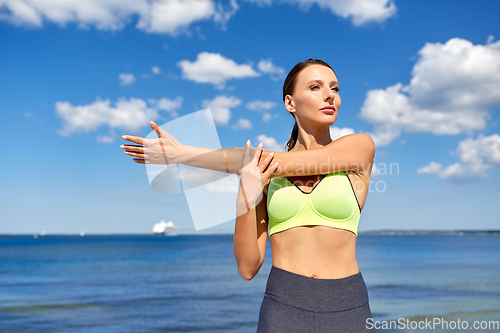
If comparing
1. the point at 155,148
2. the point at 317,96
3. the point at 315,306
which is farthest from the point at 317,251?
the point at 155,148

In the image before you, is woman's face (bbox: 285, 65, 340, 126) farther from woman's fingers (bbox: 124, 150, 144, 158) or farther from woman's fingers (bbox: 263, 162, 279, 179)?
woman's fingers (bbox: 124, 150, 144, 158)

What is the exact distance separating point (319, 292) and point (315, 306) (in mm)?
76

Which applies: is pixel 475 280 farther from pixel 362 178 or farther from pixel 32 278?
pixel 32 278

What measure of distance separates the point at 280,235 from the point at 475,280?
22.3m

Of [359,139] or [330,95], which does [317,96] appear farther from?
[359,139]

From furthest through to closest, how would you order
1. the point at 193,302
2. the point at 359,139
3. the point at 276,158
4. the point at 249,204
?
the point at 193,302 < the point at 359,139 < the point at 276,158 < the point at 249,204

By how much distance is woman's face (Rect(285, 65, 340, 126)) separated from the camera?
2369mm

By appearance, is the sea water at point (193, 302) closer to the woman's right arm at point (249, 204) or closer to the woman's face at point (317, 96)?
the woman's right arm at point (249, 204)

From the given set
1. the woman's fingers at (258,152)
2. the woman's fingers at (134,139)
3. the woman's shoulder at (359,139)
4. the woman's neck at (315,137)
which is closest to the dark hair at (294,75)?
the woman's neck at (315,137)

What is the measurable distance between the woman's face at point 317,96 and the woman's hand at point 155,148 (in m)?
0.87

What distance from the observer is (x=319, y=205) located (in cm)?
212

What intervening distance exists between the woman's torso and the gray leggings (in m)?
0.06

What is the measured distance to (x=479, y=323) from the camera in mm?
10922

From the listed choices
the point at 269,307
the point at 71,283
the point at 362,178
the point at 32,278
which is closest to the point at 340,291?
the point at 269,307
